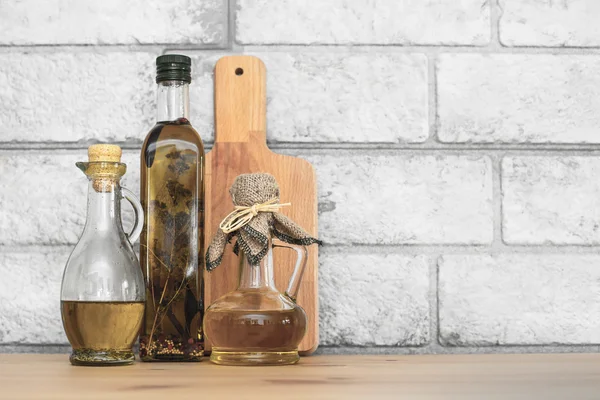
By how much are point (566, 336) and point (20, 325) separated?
32.3 inches

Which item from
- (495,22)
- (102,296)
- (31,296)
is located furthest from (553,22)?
(31,296)

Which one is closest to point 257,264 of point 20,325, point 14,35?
point 20,325

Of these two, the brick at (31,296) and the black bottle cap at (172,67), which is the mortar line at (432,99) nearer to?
the black bottle cap at (172,67)

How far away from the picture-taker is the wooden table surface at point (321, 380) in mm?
677

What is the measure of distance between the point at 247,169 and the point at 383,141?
215mm

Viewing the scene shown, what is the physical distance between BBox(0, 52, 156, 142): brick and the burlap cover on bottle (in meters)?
0.27

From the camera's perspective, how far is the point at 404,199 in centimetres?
111

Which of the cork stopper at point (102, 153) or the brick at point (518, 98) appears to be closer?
the cork stopper at point (102, 153)

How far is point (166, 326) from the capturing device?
0.92m

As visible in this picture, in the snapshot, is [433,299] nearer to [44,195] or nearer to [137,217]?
[137,217]

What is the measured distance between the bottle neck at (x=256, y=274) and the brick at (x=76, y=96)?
31cm

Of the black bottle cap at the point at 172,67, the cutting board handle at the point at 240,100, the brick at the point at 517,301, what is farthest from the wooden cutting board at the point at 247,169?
the brick at the point at 517,301

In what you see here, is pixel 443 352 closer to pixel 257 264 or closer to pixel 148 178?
pixel 257 264

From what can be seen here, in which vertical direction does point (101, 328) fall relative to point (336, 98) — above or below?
below
